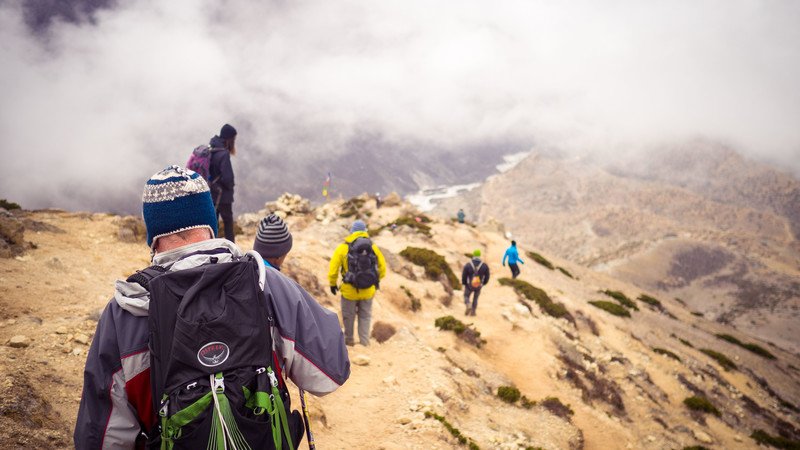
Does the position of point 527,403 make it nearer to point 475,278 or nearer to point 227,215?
point 475,278

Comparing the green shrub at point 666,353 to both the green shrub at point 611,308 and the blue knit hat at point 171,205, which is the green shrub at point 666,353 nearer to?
the green shrub at point 611,308

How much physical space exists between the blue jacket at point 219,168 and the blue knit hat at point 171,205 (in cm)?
702

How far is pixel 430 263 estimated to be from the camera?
2273cm

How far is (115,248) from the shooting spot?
13805 mm

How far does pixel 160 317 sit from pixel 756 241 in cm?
16975

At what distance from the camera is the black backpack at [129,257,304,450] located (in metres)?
2.24

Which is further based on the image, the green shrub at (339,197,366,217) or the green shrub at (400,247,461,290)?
the green shrub at (339,197,366,217)

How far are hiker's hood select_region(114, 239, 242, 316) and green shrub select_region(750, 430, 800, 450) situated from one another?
22.3 m

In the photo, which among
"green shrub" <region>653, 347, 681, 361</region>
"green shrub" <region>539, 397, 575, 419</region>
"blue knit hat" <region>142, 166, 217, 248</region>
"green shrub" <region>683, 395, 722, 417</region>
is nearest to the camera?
"blue knit hat" <region>142, 166, 217, 248</region>

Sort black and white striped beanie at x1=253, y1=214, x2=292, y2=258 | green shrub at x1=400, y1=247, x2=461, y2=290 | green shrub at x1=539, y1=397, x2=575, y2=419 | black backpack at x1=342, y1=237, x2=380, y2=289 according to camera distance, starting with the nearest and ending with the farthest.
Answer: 1. black and white striped beanie at x1=253, y1=214, x2=292, y2=258
2. black backpack at x1=342, y1=237, x2=380, y2=289
3. green shrub at x1=539, y1=397, x2=575, y2=419
4. green shrub at x1=400, y1=247, x2=461, y2=290

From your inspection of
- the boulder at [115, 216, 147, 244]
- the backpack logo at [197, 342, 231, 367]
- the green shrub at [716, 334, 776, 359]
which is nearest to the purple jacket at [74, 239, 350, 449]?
the backpack logo at [197, 342, 231, 367]

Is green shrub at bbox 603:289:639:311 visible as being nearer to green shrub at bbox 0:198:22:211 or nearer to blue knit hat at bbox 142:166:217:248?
blue knit hat at bbox 142:166:217:248

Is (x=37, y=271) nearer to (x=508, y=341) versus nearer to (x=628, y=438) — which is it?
(x=508, y=341)

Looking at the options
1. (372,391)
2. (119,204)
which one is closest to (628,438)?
(372,391)
